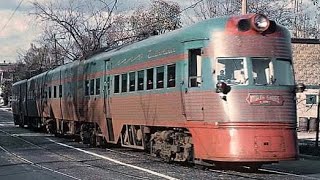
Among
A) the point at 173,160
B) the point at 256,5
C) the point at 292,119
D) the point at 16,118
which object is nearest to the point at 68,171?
the point at 173,160

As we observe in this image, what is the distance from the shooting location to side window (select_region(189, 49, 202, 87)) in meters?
14.6

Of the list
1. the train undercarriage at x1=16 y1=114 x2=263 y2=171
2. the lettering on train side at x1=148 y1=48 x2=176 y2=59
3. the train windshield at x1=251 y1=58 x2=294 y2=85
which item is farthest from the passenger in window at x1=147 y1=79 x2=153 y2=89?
the train windshield at x1=251 y1=58 x2=294 y2=85

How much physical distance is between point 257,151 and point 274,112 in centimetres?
107

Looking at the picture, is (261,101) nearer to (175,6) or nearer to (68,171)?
(68,171)

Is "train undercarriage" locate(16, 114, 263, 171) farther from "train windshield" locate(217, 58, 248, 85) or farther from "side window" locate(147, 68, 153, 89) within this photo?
"train windshield" locate(217, 58, 248, 85)

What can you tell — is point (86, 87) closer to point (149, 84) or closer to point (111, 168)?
point (149, 84)

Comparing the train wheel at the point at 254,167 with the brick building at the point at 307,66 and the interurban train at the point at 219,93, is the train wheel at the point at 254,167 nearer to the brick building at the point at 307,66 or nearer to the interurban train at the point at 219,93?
the interurban train at the point at 219,93

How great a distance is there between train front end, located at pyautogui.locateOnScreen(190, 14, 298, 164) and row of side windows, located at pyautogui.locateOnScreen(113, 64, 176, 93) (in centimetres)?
187

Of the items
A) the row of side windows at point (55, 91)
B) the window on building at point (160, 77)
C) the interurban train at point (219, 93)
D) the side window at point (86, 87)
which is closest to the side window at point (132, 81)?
the interurban train at point (219, 93)

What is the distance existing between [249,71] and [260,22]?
3.96 ft

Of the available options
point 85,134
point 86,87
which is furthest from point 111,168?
point 85,134

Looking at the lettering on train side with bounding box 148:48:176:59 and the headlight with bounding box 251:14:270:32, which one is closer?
the headlight with bounding box 251:14:270:32

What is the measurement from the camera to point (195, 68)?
14.8 m

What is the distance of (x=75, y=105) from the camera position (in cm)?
2611
